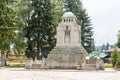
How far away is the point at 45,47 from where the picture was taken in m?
57.6

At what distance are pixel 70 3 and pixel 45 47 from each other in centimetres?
1657

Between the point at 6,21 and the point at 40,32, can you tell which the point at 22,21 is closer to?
the point at 40,32

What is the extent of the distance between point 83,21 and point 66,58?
21746mm

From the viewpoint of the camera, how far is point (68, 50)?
48000mm

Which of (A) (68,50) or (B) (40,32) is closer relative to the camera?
(A) (68,50)

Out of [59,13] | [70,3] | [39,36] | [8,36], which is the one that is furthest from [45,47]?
[8,36]

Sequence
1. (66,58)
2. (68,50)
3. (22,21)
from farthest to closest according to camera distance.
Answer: (22,21)
(68,50)
(66,58)

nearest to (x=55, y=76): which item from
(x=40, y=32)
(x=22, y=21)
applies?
(x=40, y=32)

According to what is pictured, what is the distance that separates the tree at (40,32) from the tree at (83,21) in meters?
9.85

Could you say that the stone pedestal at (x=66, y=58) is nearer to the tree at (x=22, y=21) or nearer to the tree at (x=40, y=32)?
the tree at (x=40, y=32)

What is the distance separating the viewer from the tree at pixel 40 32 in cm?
5694

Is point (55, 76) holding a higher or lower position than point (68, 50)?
lower

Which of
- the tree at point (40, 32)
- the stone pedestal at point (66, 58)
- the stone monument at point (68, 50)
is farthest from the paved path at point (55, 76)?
the tree at point (40, 32)

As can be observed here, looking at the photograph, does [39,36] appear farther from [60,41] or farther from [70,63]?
[70,63]
